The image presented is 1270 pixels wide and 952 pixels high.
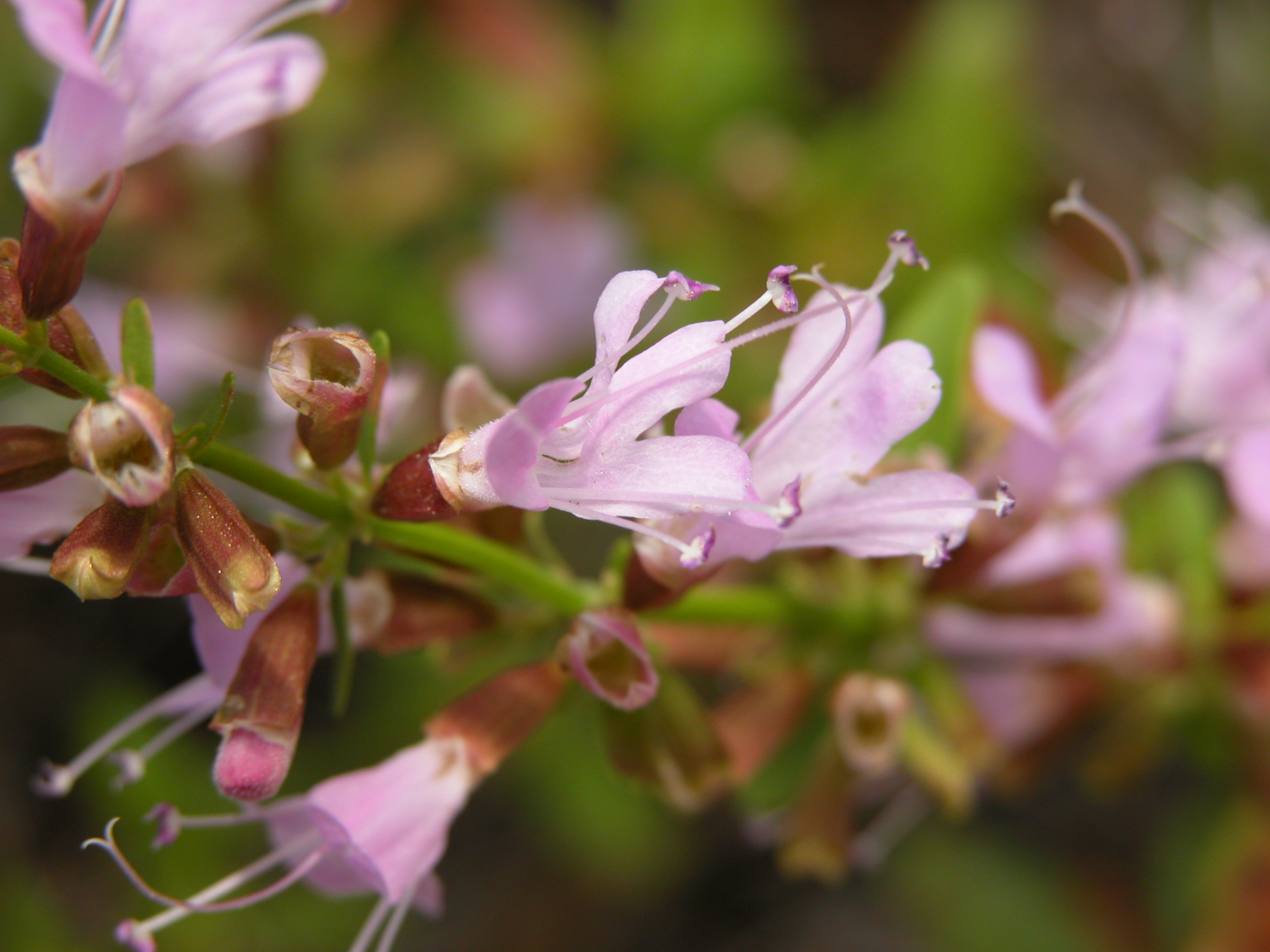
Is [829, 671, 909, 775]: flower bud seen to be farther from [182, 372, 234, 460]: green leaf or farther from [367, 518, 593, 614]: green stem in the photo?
[182, 372, 234, 460]: green leaf

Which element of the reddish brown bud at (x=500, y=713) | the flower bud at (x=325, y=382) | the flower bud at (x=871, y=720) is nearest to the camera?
the flower bud at (x=325, y=382)

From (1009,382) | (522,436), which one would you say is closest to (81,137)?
(522,436)

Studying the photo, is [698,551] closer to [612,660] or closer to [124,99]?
[612,660]

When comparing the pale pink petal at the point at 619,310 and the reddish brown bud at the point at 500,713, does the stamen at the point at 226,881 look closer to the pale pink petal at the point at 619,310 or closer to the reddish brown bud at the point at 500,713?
the reddish brown bud at the point at 500,713

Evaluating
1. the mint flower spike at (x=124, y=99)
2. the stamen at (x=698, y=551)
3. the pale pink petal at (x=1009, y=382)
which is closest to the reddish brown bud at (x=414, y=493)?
the stamen at (x=698, y=551)

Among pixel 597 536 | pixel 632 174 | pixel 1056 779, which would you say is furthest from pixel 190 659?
pixel 1056 779
